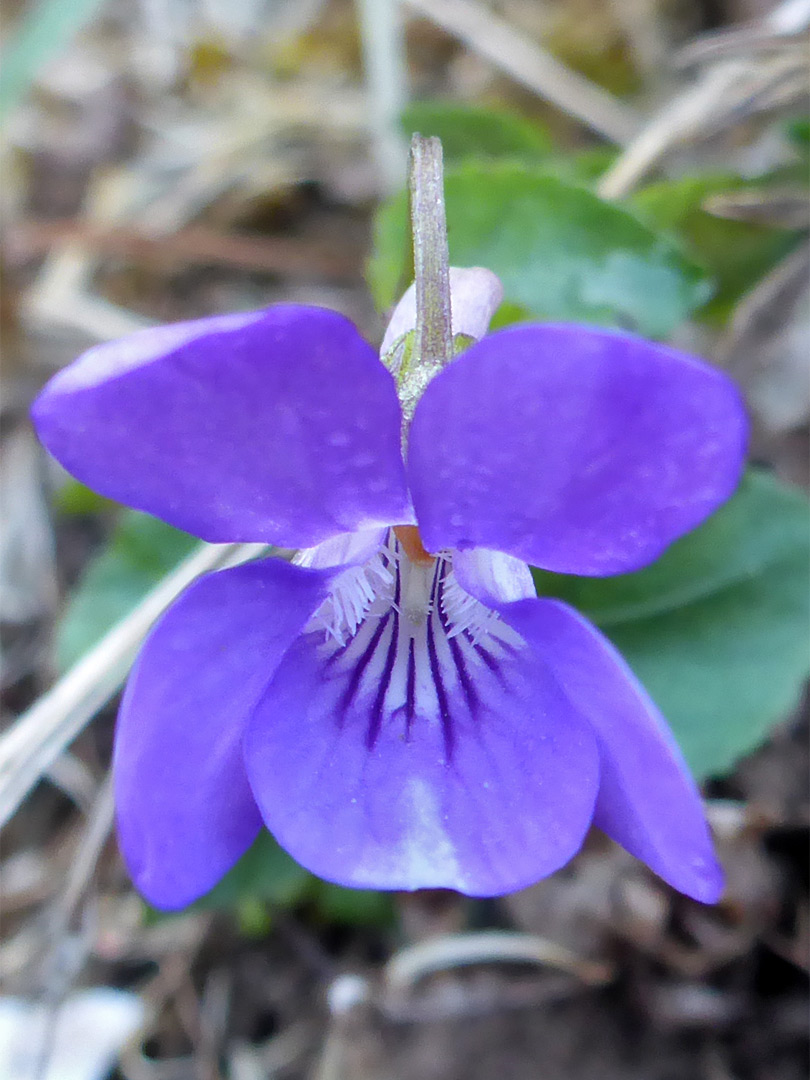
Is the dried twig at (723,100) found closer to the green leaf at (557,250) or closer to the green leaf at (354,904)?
the green leaf at (557,250)

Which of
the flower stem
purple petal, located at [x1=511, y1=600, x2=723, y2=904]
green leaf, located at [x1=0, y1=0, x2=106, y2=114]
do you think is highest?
green leaf, located at [x1=0, y1=0, x2=106, y2=114]

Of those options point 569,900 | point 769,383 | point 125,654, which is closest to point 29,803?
point 125,654

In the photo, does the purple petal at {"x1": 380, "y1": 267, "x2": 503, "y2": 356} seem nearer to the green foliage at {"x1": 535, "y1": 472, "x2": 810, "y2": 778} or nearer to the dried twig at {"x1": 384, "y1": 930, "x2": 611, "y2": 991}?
the green foliage at {"x1": 535, "y1": 472, "x2": 810, "y2": 778}

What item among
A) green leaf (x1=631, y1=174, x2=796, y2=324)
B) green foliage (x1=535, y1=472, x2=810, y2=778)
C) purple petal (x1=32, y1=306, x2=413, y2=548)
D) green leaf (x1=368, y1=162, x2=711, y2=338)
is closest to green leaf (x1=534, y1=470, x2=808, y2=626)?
green foliage (x1=535, y1=472, x2=810, y2=778)

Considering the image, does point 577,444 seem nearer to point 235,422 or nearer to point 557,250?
point 235,422

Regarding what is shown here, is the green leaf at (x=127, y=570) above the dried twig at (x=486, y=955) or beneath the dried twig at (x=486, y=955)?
above

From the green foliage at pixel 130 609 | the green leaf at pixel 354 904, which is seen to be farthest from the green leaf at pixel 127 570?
the green leaf at pixel 354 904
